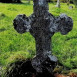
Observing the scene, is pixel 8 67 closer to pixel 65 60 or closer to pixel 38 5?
pixel 38 5

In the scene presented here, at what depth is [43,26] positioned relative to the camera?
7.73 metres

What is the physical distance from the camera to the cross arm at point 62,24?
7.64 metres

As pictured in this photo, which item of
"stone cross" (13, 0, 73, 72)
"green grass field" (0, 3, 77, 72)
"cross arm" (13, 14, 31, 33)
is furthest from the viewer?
"green grass field" (0, 3, 77, 72)

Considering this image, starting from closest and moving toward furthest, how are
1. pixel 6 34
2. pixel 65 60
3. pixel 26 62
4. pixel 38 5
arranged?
pixel 38 5 → pixel 26 62 → pixel 65 60 → pixel 6 34

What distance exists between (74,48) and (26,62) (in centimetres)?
401

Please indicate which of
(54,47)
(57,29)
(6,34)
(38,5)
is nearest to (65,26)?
(57,29)

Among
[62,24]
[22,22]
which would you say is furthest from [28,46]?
[62,24]

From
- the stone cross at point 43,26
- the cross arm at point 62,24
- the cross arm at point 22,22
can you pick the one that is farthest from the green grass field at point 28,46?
the cross arm at point 62,24

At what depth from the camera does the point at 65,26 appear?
774cm

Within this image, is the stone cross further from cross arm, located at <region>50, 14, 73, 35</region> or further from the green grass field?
the green grass field

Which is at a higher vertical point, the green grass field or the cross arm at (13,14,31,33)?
the cross arm at (13,14,31,33)

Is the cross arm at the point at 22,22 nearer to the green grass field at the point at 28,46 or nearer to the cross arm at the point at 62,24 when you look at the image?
the cross arm at the point at 62,24

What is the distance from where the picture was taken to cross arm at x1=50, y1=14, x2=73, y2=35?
764 cm

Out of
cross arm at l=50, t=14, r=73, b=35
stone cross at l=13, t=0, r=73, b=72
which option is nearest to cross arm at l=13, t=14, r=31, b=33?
stone cross at l=13, t=0, r=73, b=72
